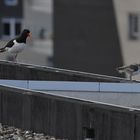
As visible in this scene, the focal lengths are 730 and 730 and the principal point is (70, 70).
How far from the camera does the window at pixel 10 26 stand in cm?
8388

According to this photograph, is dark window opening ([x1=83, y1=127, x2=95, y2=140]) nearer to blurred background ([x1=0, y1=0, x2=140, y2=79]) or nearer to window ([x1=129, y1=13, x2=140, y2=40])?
blurred background ([x1=0, y1=0, x2=140, y2=79])

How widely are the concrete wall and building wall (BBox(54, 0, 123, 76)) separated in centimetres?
3740

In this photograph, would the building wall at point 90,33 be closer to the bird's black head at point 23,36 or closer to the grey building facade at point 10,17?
the bird's black head at point 23,36

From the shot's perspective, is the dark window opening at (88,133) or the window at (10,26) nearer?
the dark window opening at (88,133)

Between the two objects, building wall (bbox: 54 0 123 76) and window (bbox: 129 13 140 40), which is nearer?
window (bbox: 129 13 140 40)

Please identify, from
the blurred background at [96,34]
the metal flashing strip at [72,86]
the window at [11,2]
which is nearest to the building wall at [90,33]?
the blurred background at [96,34]

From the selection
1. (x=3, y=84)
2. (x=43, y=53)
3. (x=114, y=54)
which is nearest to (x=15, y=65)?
(x=3, y=84)

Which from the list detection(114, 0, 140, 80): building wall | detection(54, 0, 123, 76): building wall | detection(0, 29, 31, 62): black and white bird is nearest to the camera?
detection(0, 29, 31, 62): black and white bird

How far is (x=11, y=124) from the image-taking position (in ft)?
34.1

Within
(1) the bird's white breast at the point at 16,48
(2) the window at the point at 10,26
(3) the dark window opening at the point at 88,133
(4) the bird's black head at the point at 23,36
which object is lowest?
(2) the window at the point at 10,26

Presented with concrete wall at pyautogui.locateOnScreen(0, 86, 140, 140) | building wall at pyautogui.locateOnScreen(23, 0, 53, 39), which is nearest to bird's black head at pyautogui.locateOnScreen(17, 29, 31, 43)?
concrete wall at pyautogui.locateOnScreen(0, 86, 140, 140)

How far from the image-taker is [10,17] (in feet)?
276

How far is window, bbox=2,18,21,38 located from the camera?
8388 cm

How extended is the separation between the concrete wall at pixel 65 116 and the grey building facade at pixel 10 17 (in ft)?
240
